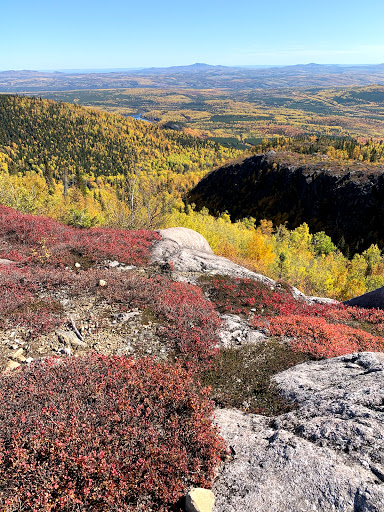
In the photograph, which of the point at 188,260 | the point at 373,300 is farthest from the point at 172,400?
the point at 373,300

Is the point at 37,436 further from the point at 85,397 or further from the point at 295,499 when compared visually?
the point at 295,499

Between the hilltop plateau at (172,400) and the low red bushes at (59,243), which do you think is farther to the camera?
the low red bushes at (59,243)

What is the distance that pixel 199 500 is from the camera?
18.5 ft

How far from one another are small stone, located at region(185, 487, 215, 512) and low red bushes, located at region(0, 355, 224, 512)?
268mm

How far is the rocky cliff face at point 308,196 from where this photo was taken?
98125 millimetres

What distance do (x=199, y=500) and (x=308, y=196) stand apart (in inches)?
4930

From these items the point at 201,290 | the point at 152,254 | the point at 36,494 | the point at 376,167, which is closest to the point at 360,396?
the point at 36,494

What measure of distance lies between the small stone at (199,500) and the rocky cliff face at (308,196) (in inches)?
3959

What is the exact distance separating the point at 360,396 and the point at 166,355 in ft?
22.9

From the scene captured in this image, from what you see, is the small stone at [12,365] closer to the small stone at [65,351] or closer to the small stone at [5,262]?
the small stone at [65,351]

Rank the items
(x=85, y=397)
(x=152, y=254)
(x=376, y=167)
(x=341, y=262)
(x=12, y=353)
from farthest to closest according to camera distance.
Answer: (x=376, y=167), (x=341, y=262), (x=152, y=254), (x=12, y=353), (x=85, y=397)

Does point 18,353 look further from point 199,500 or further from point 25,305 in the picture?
point 199,500

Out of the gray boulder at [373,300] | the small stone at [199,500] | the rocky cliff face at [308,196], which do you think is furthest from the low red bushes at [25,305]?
the rocky cliff face at [308,196]

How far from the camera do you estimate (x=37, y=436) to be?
593cm
